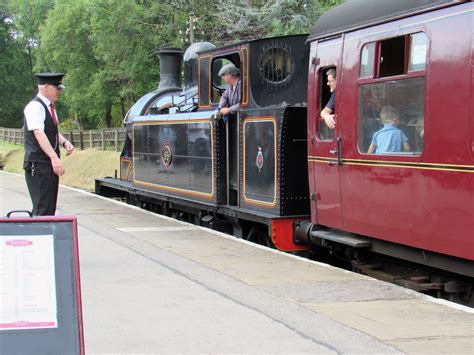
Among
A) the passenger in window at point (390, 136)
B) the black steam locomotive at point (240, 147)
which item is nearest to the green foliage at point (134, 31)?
the black steam locomotive at point (240, 147)

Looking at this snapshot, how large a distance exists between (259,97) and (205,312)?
393 centimetres

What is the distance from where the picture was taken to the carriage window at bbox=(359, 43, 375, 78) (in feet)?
20.5

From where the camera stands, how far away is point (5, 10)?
68.4 m

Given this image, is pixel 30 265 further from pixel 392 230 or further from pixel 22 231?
pixel 392 230

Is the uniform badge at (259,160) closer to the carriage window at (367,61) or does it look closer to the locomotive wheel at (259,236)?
the locomotive wheel at (259,236)

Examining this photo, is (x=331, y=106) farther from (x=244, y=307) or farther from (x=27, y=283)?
(x=27, y=283)

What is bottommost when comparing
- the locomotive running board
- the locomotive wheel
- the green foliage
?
the locomotive wheel

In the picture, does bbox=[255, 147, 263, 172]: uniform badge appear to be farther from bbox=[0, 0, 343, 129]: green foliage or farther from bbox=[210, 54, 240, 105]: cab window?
bbox=[0, 0, 343, 129]: green foliage

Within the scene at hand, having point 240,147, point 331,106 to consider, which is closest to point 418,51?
point 331,106

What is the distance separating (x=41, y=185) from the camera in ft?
20.3

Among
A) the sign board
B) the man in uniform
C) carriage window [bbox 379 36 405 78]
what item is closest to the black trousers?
the man in uniform

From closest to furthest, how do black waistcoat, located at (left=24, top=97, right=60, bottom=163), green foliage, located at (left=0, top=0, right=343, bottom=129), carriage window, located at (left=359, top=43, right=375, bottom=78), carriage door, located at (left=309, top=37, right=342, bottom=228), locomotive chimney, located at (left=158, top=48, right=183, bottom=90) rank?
black waistcoat, located at (left=24, top=97, right=60, bottom=163) < carriage window, located at (left=359, top=43, right=375, bottom=78) < carriage door, located at (left=309, top=37, right=342, bottom=228) < locomotive chimney, located at (left=158, top=48, right=183, bottom=90) < green foliage, located at (left=0, top=0, right=343, bottom=129)

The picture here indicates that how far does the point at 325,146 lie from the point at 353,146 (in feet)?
1.80

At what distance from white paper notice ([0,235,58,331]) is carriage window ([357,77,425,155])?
3312 mm
